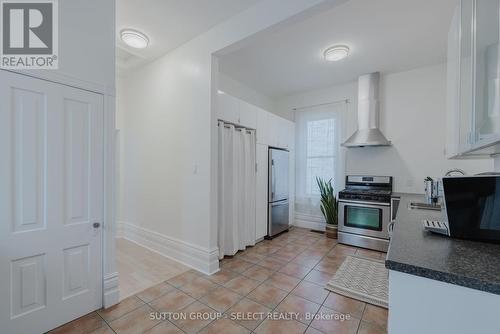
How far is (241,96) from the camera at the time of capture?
4266 millimetres

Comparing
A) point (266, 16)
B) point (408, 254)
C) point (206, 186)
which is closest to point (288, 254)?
point (206, 186)

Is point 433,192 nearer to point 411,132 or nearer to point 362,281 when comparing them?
point 362,281

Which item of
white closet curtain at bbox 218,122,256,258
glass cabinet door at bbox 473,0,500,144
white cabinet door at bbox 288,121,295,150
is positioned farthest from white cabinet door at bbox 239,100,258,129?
glass cabinet door at bbox 473,0,500,144

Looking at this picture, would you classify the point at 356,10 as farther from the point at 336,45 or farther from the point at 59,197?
the point at 59,197

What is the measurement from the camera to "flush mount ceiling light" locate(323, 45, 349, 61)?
292cm

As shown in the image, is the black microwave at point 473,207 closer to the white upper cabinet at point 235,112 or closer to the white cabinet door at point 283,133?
the white upper cabinet at point 235,112

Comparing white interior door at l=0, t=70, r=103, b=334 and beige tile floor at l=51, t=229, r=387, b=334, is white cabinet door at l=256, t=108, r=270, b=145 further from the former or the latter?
white interior door at l=0, t=70, r=103, b=334

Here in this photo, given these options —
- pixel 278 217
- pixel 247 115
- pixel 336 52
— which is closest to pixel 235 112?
pixel 247 115

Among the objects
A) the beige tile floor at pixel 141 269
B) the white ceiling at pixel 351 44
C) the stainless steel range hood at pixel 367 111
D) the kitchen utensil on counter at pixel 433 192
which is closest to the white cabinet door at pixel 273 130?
the white ceiling at pixel 351 44

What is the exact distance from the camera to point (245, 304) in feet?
6.59

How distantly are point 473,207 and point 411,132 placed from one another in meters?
3.13

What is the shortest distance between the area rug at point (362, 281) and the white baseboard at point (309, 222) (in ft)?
4.59

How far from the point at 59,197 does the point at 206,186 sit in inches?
53.8

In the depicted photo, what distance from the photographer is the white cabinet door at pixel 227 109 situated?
288 centimetres
